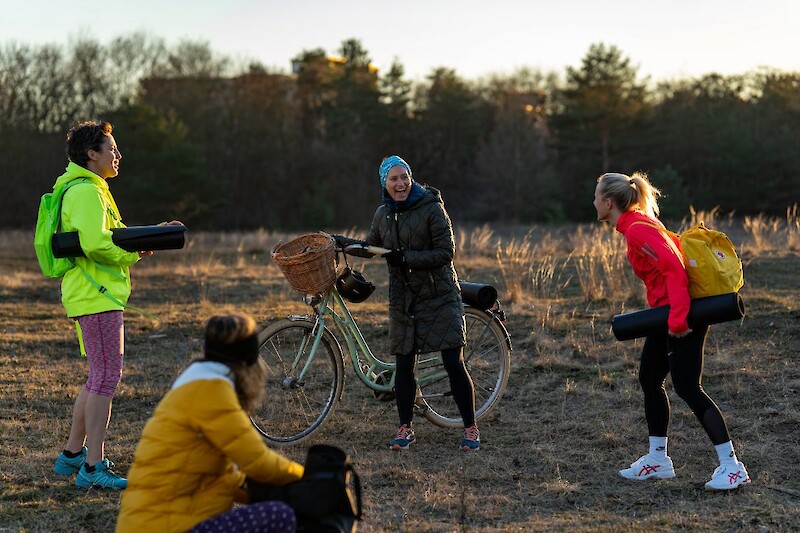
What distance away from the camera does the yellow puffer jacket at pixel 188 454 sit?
10.1 feet

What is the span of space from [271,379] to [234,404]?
3.46m

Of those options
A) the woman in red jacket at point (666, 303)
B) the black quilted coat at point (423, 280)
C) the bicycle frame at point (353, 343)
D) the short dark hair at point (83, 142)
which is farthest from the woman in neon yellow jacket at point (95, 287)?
the woman in red jacket at point (666, 303)

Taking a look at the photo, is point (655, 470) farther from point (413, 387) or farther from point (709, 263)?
point (413, 387)

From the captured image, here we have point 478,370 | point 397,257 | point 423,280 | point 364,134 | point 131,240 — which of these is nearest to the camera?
point 131,240

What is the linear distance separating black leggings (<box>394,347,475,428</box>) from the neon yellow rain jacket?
1797mm

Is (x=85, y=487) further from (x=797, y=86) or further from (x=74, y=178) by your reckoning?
(x=797, y=86)

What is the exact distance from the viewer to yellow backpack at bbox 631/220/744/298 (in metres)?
4.72

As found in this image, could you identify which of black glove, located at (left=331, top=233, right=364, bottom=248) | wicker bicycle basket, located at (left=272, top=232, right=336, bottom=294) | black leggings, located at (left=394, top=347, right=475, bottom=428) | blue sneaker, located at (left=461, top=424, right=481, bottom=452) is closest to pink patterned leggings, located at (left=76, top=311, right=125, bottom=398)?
wicker bicycle basket, located at (left=272, top=232, right=336, bottom=294)

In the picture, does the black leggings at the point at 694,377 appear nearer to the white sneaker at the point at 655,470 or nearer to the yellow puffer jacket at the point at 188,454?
the white sneaker at the point at 655,470

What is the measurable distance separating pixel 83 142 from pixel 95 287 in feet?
2.63

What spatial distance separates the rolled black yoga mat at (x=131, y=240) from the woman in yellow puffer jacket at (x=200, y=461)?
189cm

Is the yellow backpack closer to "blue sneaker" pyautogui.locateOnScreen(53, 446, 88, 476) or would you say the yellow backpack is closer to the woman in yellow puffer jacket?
the woman in yellow puffer jacket

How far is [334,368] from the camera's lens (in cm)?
588

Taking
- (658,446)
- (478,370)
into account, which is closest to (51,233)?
(478,370)
